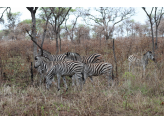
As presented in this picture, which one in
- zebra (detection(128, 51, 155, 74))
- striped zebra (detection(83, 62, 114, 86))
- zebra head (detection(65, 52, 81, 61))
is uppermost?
zebra head (detection(65, 52, 81, 61))

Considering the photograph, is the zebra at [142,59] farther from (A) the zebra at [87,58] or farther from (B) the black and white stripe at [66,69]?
(B) the black and white stripe at [66,69]

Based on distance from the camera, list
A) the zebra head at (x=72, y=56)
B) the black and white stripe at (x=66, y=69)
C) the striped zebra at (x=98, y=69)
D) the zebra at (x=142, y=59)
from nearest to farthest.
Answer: the black and white stripe at (x=66, y=69) → the striped zebra at (x=98, y=69) → the zebra head at (x=72, y=56) → the zebra at (x=142, y=59)

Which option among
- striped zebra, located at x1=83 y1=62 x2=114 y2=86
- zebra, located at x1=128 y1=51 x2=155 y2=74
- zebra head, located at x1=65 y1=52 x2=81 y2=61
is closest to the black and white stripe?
striped zebra, located at x1=83 y1=62 x2=114 y2=86

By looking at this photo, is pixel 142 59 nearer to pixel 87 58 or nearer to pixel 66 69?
pixel 87 58

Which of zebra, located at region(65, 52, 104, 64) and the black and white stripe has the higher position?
zebra, located at region(65, 52, 104, 64)

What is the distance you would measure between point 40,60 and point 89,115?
465cm

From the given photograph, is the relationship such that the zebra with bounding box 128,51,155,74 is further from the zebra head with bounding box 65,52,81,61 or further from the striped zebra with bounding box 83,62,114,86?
the zebra head with bounding box 65,52,81,61

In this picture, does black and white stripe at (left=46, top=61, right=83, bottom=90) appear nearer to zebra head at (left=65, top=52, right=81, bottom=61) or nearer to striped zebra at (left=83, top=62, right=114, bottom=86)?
striped zebra at (left=83, top=62, right=114, bottom=86)

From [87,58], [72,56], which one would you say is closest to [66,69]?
[72,56]

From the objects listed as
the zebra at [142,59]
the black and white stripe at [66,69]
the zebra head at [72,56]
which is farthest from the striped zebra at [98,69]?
the zebra at [142,59]

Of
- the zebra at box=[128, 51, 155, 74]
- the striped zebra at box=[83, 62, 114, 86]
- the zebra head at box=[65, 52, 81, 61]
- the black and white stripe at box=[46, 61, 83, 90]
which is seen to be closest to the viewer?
the black and white stripe at box=[46, 61, 83, 90]

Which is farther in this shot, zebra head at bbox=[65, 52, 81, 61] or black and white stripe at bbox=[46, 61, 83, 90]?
zebra head at bbox=[65, 52, 81, 61]

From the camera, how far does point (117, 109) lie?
437 cm

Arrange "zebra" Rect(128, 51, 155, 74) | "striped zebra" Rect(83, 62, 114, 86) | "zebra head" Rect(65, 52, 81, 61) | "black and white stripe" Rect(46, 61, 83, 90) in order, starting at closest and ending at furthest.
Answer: "black and white stripe" Rect(46, 61, 83, 90) < "striped zebra" Rect(83, 62, 114, 86) < "zebra head" Rect(65, 52, 81, 61) < "zebra" Rect(128, 51, 155, 74)
